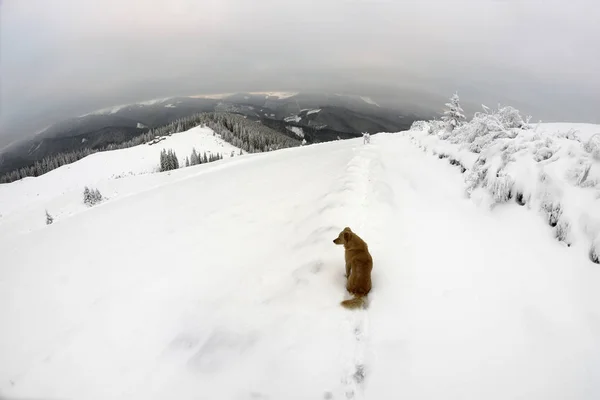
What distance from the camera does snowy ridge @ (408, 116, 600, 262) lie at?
183 inches

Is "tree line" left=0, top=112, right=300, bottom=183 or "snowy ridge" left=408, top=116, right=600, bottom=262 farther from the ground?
"snowy ridge" left=408, top=116, right=600, bottom=262

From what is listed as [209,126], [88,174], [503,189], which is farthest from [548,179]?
[209,126]

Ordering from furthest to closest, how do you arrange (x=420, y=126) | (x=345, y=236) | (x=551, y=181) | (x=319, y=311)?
(x=420, y=126) → (x=551, y=181) → (x=345, y=236) → (x=319, y=311)

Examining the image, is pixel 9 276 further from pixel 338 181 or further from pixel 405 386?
pixel 405 386

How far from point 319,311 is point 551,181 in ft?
18.4

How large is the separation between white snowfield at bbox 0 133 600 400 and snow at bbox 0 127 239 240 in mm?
18698

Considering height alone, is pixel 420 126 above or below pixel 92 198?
above

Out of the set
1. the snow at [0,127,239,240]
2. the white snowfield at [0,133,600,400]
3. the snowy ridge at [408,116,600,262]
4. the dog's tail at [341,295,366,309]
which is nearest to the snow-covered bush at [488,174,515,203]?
the snowy ridge at [408,116,600,262]

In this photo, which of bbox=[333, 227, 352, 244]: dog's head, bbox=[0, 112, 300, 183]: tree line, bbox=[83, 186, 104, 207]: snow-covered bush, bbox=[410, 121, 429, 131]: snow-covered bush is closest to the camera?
bbox=[333, 227, 352, 244]: dog's head

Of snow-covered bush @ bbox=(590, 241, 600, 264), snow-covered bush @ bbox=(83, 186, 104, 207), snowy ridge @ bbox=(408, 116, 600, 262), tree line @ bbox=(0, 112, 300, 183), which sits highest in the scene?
snowy ridge @ bbox=(408, 116, 600, 262)

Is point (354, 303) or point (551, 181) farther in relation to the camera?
point (551, 181)

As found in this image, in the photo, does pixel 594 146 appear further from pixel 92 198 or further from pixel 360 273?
pixel 92 198

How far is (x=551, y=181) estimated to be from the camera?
5570mm

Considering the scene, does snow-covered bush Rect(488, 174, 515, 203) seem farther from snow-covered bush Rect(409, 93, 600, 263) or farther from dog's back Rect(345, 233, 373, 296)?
dog's back Rect(345, 233, 373, 296)
